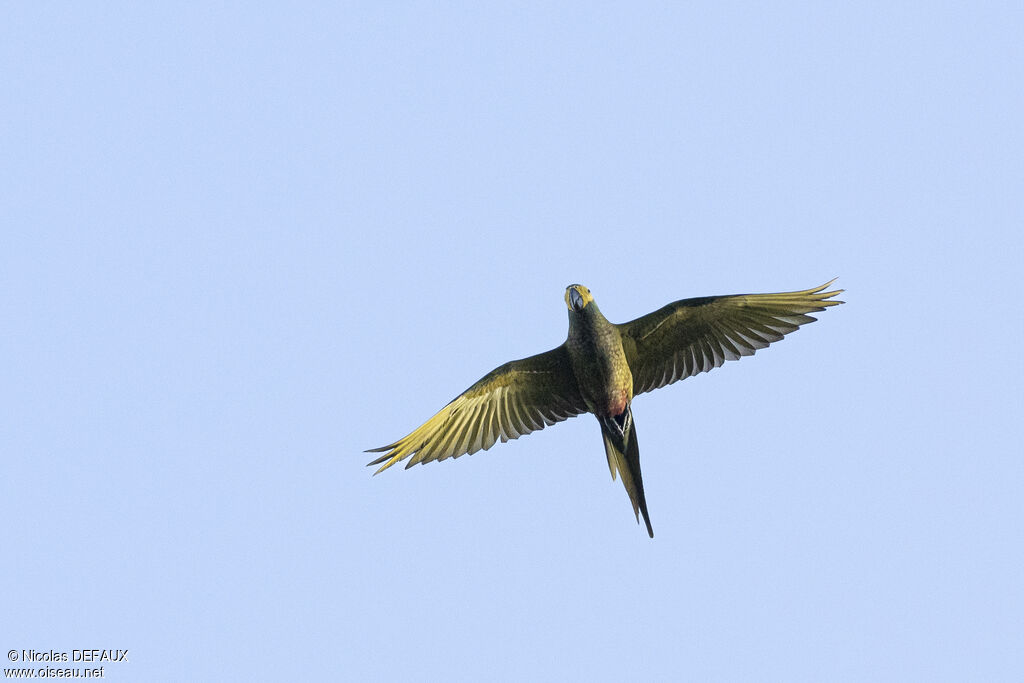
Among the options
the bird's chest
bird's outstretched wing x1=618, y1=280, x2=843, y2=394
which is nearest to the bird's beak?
the bird's chest

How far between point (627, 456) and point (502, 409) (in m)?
1.43

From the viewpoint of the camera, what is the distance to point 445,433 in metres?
13.3

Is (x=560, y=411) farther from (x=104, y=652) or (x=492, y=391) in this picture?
(x=104, y=652)

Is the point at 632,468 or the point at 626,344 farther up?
the point at 626,344

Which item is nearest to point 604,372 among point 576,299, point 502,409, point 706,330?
point 576,299

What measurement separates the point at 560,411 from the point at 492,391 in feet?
2.43

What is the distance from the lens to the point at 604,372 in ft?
41.1

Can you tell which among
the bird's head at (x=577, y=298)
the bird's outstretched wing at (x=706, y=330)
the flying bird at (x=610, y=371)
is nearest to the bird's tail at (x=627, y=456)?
the flying bird at (x=610, y=371)

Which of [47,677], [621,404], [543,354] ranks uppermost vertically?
[543,354]

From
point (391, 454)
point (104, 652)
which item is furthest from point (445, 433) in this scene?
point (104, 652)

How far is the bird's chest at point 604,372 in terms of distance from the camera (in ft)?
41.1

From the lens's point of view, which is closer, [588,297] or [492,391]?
[588,297]

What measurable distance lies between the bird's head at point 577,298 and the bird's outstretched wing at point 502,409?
2.42 feet

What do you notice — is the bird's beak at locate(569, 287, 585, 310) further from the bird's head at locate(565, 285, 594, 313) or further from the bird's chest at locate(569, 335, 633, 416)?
the bird's chest at locate(569, 335, 633, 416)
